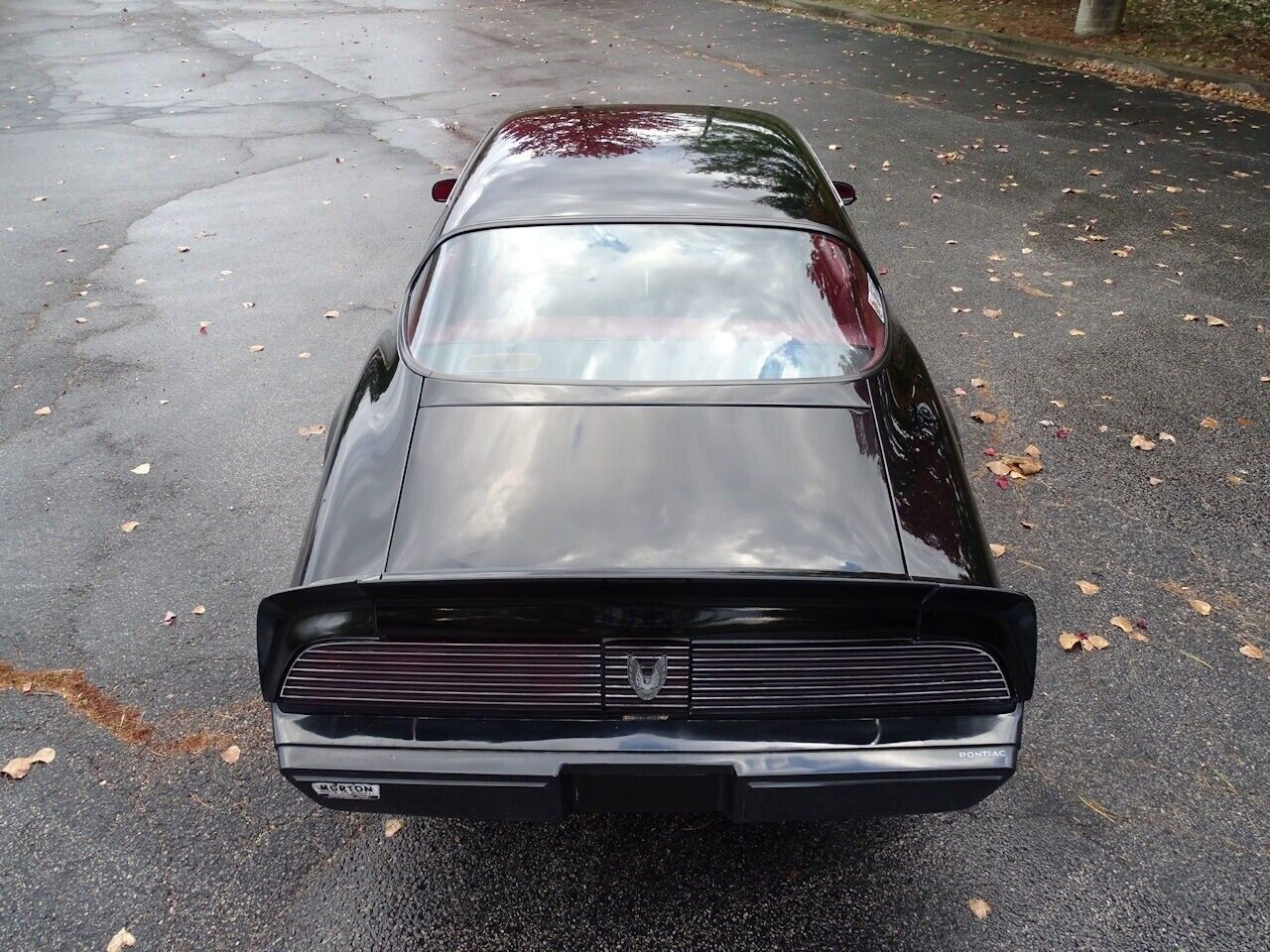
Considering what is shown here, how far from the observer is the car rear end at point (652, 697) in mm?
2096

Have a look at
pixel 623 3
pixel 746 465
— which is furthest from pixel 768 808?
pixel 623 3

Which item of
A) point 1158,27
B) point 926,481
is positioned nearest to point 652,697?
point 926,481

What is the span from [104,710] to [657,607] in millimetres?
2127

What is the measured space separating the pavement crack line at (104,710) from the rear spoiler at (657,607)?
1.14 m

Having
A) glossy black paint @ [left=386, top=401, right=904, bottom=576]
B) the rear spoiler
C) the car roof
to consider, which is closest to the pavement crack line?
the rear spoiler

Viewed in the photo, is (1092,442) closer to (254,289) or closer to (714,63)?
(254,289)

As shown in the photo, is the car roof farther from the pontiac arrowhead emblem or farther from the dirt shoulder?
the dirt shoulder

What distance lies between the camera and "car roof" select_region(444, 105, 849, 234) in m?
3.20

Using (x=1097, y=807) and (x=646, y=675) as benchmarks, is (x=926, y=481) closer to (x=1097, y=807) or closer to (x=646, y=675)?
(x=646, y=675)

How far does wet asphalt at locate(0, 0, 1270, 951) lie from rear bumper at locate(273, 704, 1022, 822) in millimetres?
472

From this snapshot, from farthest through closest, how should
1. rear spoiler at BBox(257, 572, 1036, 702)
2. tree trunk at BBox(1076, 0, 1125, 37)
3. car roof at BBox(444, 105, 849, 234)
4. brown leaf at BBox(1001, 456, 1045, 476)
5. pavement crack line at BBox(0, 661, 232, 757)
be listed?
tree trunk at BBox(1076, 0, 1125, 37) → brown leaf at BBox(1001, 456, 1045, 476) → car roof at BBox(444, 105, 849, 234) → pavement crack line at BBox(0, 661, 232, 757) → rear spoiler at BBox(257, 572, 1036, 702)

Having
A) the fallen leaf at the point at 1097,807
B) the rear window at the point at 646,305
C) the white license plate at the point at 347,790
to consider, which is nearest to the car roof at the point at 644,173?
the rear window at the point at 646,305

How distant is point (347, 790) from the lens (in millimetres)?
2170

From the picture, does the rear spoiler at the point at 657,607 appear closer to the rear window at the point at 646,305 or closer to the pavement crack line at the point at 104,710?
the rear window at the point at 646,305
